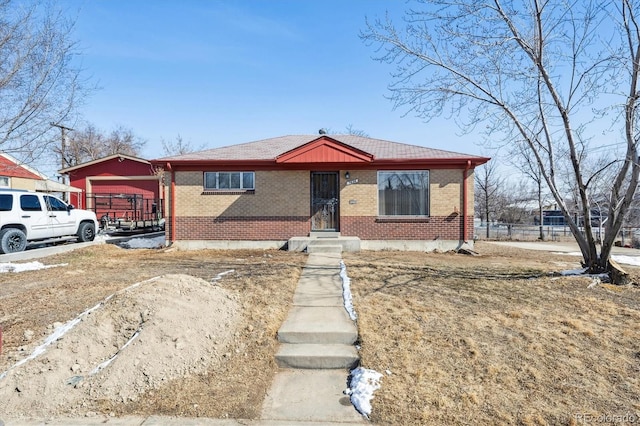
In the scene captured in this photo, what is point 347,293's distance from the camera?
6.11 m

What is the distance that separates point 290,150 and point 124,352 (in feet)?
28.2

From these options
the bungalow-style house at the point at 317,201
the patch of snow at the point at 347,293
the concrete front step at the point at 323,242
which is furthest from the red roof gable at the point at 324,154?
the patch of snow at the point at 347,293

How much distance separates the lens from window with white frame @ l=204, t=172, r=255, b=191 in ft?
39.9

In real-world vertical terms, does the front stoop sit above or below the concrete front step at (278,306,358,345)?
above

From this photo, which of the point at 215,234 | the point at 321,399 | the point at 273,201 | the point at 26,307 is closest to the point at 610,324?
Answer: the point at 321,399

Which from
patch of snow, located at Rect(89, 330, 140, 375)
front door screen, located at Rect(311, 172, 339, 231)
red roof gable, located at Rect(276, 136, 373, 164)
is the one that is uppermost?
red roof gable, located at Rect(276, 136, 373, 164)

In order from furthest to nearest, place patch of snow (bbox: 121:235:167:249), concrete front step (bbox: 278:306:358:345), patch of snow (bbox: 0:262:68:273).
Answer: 1. patch of snow (bbox: 121:235:167:249)
2. patch of snow (bbox: 0:262:68:273)
3. concrete front step (bbox: 278:306:358:345)

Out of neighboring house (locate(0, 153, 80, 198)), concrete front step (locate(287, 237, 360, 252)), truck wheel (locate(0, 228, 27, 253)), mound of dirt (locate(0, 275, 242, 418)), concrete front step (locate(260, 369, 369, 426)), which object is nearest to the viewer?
concrete front step (locate(260, 369, 369, 426))

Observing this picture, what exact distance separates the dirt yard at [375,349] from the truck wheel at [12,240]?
524cm

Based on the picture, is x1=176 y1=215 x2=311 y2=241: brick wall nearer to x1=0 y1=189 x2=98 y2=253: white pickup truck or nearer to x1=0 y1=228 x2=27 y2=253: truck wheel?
x1=0 y1=189 x2=98 y2=253: white pickup truck

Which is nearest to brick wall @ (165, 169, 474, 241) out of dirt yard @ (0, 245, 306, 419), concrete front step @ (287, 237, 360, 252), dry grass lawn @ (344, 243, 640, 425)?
concrete front step @ (287, 237, 360, 252)

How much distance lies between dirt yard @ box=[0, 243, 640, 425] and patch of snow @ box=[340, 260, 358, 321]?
13 centimetres

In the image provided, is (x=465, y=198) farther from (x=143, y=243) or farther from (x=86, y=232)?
(x=86, y=232)

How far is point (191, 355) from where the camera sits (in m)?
3.92
